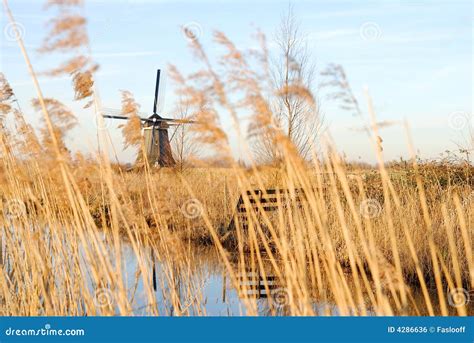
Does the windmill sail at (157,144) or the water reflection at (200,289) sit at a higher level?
the windmill sail at (157,144)

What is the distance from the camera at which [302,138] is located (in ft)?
27.6

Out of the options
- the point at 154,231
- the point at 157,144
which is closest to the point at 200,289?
the point at 154,231

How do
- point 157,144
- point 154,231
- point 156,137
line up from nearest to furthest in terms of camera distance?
point 154,231 → point 157,144 → point 156,137

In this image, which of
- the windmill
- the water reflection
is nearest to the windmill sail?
the windmill

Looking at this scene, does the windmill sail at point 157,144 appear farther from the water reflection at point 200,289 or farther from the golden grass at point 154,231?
the golden grass at point 154,231

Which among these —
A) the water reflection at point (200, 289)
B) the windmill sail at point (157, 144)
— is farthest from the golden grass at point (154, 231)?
the windmill sail at point (157, 144)

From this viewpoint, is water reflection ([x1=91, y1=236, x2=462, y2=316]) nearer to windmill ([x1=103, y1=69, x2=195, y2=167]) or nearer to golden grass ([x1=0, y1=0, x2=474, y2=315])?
golden grass ([x1=0, y1=0, x2=474, y2=315])

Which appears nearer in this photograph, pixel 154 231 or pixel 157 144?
pixel 154 231

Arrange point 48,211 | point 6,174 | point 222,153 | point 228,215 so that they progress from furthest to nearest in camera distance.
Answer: point 228,215
point 6,174
point 48,211
point 222,153

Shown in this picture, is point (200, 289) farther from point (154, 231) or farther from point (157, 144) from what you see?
point (157, 144)

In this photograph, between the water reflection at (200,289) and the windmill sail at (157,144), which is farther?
the windmill sail at (157,144)
